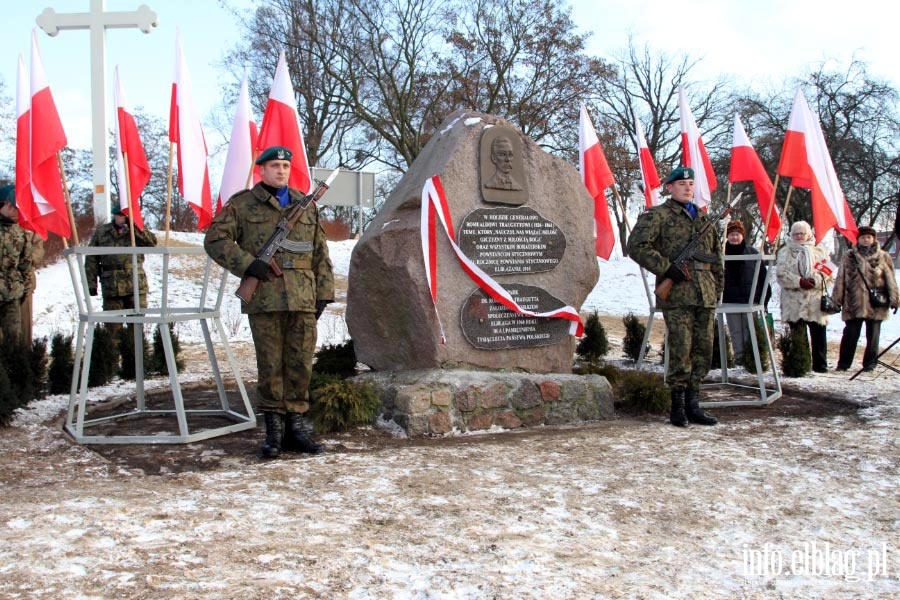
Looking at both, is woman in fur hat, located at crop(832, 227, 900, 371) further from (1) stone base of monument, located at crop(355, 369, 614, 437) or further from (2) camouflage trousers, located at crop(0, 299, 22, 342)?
(2) camouflage trousers, located at crop(0, 299, 22, 342)

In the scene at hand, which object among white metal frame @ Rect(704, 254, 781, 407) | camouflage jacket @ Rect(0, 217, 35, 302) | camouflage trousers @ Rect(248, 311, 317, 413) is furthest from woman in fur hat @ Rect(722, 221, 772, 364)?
camouflage jacket @ Rect(0, 217, 35, 302)

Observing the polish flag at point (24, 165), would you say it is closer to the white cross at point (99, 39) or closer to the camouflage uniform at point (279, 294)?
the camouflage uniform at point (279, 294)

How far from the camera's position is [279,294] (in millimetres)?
4133

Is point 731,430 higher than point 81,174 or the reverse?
the reverse

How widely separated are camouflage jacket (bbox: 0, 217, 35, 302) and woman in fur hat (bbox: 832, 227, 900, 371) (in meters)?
7.29

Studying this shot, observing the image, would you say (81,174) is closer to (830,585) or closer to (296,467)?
(296,467)

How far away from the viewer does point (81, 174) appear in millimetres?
29109

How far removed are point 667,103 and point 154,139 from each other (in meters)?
19.2

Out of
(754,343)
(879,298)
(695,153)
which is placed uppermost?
(695,153)

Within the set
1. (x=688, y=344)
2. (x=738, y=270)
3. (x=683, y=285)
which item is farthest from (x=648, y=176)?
(x=688, y=344)

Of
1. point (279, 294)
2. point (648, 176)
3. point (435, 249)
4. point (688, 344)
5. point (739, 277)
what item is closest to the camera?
point (279, 294)

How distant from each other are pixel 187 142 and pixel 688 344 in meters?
3.40

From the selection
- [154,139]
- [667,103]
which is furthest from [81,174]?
[667,103]

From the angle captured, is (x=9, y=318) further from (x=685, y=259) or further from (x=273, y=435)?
(x=685, y=259)
